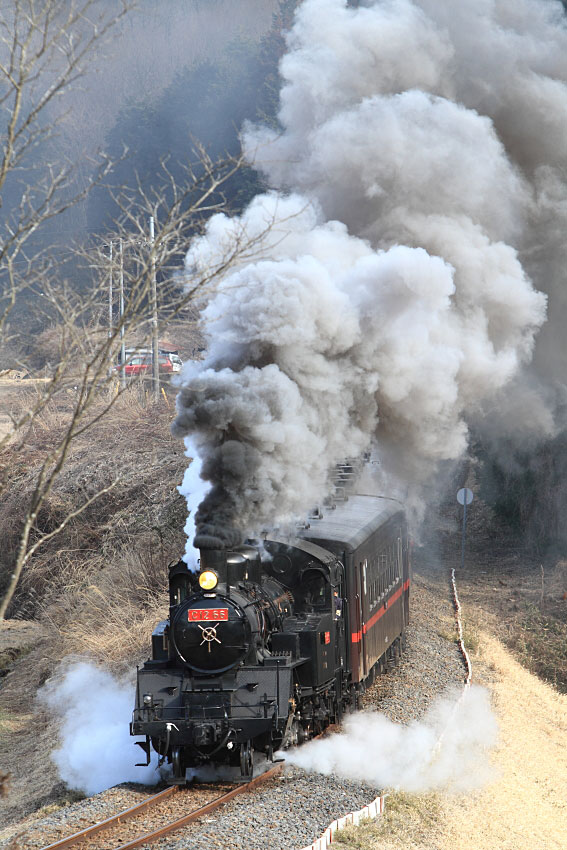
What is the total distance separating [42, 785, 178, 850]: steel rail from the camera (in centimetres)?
712

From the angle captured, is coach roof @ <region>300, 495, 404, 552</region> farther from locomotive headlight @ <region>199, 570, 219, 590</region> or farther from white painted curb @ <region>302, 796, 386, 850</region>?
white painted curb @ <region>302, 796, 386, 850</region>

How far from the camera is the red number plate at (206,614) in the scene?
28.4 ft

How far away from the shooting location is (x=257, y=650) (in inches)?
351

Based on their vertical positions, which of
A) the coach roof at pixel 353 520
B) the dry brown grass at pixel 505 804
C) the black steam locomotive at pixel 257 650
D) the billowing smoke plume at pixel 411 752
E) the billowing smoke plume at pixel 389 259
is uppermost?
the billowing smoke plume at pixel 389 259

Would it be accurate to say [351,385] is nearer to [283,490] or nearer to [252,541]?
[283,490]

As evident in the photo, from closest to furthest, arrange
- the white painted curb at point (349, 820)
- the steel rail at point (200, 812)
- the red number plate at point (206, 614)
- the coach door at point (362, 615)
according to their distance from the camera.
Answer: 1. the white painted curb at point (349, 820)
2. the steel rail at point (200, 812)
3. the red number plate at point (206, 614)
4. the coach door at point (362, 615)

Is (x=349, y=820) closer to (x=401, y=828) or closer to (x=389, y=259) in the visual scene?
(x=401, y=828)

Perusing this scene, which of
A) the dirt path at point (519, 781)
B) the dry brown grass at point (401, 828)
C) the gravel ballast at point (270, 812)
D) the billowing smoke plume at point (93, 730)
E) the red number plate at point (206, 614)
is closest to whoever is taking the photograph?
the gravel ballast at point (270, 812)

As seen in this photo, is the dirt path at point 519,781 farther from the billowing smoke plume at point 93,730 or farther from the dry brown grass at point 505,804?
the billowing smoke plume at point 93,730

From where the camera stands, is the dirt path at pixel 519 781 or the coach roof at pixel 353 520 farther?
the coach roof at pixel 353 520

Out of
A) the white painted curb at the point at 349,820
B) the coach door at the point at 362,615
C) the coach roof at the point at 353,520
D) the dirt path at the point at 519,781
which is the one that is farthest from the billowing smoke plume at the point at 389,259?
the dirt path at the point at 519,781

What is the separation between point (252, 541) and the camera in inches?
400

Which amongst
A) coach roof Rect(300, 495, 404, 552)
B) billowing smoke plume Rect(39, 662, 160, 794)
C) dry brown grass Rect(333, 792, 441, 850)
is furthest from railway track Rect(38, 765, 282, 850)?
coach roof Rect(300, 495, 404, 552)

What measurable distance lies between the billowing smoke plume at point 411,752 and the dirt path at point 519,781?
0.83ft
